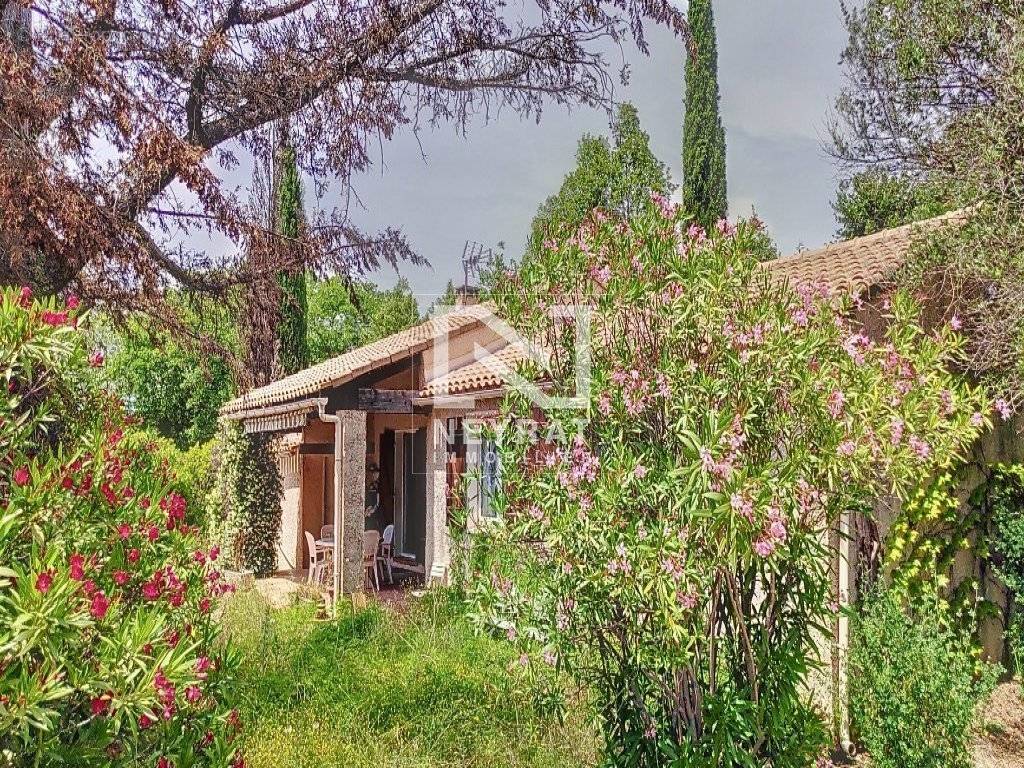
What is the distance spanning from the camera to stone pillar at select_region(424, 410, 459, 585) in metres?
13.8

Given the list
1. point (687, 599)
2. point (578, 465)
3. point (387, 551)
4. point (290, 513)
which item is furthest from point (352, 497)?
point (687, 599)

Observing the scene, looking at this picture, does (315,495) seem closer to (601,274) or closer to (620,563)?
(601,274)

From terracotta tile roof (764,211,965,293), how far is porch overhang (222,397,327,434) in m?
7.86

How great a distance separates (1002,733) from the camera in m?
8.24

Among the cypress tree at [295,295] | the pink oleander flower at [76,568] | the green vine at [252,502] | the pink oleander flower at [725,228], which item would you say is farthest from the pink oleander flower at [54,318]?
the cypress tree at [295,295]

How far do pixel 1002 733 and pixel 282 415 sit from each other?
478 inches

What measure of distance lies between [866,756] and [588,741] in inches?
119

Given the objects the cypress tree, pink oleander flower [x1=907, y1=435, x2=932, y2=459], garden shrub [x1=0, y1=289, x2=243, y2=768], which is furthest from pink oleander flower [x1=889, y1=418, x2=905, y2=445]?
the cypress tree

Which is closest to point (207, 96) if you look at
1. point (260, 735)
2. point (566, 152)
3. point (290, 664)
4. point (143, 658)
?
point (290, 664)

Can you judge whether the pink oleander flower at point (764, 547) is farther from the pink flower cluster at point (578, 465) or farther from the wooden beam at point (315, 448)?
the wooden beam at point (315, 448)

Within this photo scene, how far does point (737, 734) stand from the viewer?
4.96 m

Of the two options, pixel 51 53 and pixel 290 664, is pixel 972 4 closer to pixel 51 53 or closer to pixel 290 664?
pixel 51 53

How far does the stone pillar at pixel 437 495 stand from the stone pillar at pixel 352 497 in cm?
154

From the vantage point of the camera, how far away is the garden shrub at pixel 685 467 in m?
4.41
